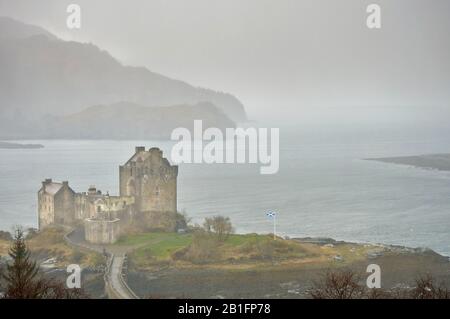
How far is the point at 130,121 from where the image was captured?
23.6 metres

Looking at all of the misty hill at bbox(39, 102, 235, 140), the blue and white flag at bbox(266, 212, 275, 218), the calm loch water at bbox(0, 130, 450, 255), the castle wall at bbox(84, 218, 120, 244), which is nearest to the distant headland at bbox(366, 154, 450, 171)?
the calm loch water at bbox(0, 130, 450, 255)

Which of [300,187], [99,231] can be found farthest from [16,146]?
[300,187]

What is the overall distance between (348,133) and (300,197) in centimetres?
269

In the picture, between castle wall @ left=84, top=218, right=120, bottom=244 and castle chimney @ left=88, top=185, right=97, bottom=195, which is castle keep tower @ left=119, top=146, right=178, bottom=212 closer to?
castle chimney @ left=88, top=185, right=97, bottom=195

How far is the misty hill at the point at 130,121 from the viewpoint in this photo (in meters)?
23.1

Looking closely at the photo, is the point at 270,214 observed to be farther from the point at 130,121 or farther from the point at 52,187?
the point at 52,187

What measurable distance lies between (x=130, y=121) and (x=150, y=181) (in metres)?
3.25

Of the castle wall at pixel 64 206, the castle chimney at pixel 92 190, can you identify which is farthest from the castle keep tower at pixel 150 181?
the castle wall at pixel 64 206

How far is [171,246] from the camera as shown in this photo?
19812 mm

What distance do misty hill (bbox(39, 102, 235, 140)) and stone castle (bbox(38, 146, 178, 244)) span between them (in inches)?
78.6

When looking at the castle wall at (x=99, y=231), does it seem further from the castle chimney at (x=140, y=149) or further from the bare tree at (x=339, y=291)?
the bare tree at (x=339, y=291)

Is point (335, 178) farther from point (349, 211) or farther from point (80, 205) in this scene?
point (80, 205)

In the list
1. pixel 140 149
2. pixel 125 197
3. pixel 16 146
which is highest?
pixel 16 146
